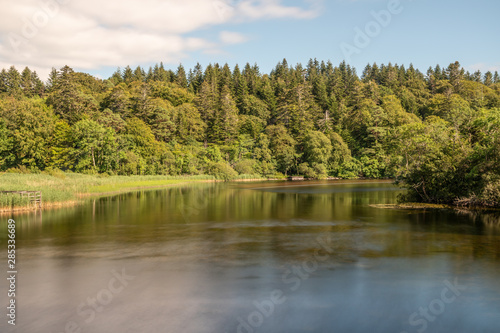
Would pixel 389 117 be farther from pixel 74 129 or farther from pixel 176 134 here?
pixel 74 129

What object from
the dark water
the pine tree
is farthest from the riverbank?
the pine tree

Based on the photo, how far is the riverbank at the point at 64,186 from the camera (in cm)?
3419

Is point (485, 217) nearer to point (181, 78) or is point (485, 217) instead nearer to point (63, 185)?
point (63, 185)

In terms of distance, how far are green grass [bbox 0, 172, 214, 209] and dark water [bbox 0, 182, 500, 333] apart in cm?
722

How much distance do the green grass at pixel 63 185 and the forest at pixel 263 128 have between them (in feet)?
39.9

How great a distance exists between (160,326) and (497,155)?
32781 millimetres

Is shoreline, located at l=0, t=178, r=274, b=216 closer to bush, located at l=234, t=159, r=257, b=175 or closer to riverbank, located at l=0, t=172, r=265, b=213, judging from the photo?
riverbank, located at l=0, t=172, r=265, b=213

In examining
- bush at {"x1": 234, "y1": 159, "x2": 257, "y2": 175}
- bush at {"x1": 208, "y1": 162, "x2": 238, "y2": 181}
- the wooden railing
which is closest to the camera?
the wooden railing

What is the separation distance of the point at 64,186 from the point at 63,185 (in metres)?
0.40

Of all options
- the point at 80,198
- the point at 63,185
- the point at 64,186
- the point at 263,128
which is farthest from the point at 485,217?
the point at 263,128

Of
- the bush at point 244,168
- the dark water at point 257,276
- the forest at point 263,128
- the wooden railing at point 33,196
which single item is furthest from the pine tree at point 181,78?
the dark water at point 257,276

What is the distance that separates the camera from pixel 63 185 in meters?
45.2

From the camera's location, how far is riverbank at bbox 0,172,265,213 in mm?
34188

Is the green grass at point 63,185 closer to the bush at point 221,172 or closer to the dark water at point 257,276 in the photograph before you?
the dark water at point 257,276
